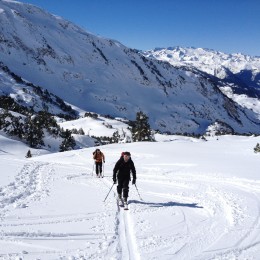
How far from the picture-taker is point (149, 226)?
12742 mm

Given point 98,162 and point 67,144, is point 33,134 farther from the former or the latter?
point 98,162

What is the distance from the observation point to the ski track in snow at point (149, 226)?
33.4 ft

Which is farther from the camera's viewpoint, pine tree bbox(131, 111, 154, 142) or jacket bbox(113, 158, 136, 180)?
pine tree bbox(131, 111, 154, 142)

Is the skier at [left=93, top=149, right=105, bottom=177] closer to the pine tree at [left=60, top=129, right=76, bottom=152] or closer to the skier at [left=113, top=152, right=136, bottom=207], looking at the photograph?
the skier at [left=113, top=152, right=136, bottom=207]

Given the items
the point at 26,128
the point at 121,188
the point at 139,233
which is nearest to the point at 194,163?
the point at 121,188

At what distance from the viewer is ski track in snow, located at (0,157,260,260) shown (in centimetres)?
1020

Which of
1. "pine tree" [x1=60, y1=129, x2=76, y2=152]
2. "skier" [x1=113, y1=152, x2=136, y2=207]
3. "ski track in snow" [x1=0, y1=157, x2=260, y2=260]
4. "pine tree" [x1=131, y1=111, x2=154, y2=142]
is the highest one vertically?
"pine tree" [x1=131, y1=111, x2=154, y2=142]

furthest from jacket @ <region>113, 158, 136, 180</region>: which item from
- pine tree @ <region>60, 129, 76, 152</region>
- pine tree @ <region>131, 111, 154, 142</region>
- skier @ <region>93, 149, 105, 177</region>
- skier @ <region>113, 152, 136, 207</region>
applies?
pine tree @ <region>60, 129, 76, 152</region>

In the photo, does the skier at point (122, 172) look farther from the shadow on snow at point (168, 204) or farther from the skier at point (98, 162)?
the skier at point (98, 162)

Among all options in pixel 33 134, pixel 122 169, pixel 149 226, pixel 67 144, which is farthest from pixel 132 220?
pixel 67 144

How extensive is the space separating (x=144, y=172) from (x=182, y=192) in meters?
11.4

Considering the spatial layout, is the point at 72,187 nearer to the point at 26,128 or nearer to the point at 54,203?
the point at 54,203

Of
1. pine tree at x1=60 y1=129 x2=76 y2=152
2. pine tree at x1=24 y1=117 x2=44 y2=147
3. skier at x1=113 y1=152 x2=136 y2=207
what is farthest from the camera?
pine tree at x1=60 y1=129 x2=76 y2=152

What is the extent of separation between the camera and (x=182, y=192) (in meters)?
20.2
